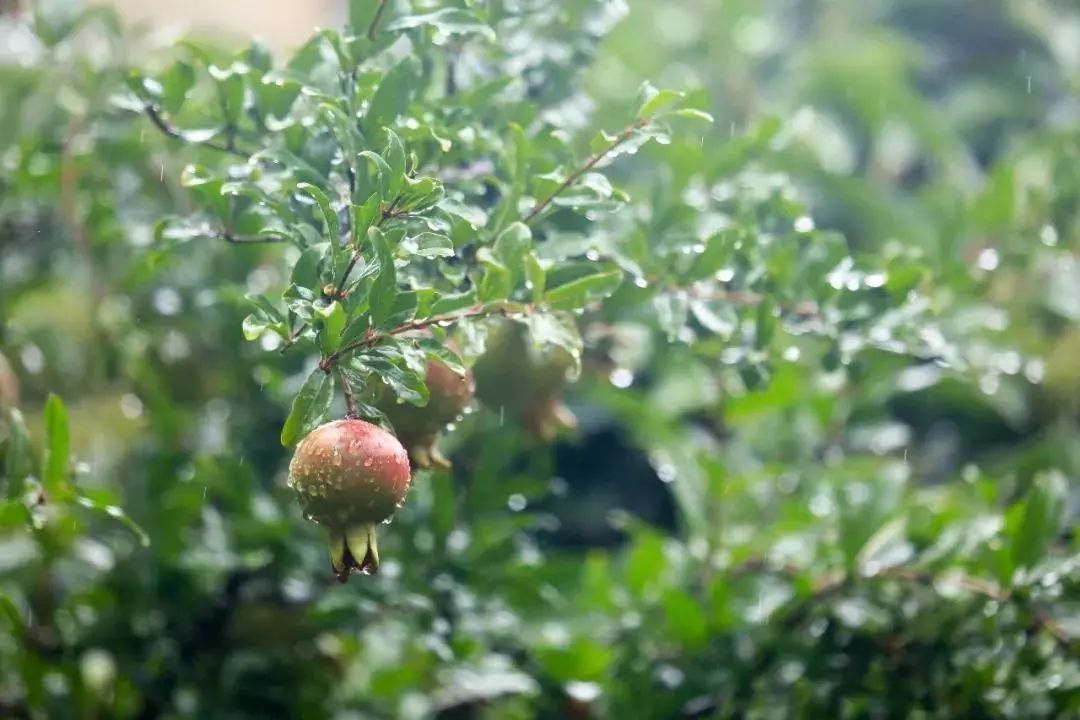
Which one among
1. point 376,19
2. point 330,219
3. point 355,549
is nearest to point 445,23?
point 376,19

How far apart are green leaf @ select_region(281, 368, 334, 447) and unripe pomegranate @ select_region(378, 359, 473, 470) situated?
0.05 metres

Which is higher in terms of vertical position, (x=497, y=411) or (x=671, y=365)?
(x=497, y=411)

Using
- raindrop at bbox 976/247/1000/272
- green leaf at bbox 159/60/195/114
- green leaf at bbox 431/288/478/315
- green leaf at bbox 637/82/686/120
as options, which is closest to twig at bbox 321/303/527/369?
green leaf at bbox 431/288/478/315

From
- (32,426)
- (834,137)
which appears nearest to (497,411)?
(32,426)

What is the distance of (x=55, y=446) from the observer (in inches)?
23.4

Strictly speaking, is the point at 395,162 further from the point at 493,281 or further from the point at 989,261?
the point at 989,261

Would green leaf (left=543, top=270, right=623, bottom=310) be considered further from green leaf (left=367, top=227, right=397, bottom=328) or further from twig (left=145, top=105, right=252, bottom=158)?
twig (left=145, top=105, right=252, bottom=158)

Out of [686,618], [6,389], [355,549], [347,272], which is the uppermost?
[347,272]

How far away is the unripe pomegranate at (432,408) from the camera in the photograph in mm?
526

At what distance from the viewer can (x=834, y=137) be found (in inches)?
46.8

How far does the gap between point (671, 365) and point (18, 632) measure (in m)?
0.52

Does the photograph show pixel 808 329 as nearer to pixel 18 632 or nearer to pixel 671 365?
pixel 671 365

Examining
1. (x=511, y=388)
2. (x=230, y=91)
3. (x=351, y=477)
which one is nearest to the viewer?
(x=351, y=477)

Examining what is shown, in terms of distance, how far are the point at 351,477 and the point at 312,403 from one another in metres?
0.04
